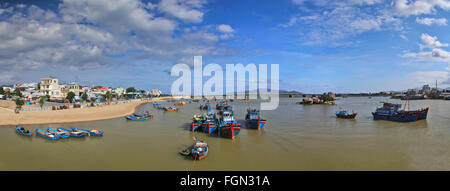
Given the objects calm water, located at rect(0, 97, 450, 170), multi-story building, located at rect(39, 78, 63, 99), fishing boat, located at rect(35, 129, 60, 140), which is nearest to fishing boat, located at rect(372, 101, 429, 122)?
calm water, located at rect(0, 97, 450, 170)

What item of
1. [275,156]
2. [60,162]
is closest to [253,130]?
[275,156]

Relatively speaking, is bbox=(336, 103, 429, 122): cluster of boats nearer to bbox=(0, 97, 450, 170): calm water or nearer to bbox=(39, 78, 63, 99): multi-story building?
bbox=(0, 97, 450, 170): calm water

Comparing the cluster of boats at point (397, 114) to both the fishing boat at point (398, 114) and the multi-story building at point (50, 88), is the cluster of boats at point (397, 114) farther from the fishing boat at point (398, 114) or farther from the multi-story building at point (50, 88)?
the multi-story building at point (50, 88)

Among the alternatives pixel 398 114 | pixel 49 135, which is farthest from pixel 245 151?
pixel 398 114

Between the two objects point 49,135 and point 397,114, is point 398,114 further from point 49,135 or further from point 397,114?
point 49,135

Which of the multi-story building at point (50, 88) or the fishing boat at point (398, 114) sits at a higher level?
the multi-story building at point (50, 88)

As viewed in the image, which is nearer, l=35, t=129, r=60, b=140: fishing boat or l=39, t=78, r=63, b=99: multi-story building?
l=35, t=129, r=60, b=140: fishing boat

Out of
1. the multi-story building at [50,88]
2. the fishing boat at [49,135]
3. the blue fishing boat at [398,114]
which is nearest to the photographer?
the fishing boat at [49,135]

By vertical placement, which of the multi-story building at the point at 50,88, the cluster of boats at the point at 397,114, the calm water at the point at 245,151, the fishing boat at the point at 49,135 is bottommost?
the calm water at the point at 245,151

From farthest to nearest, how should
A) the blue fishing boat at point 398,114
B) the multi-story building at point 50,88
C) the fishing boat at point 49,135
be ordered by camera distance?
the multi-story building at point 50,88 < the blue fishing boat at point 398,114 < the fishing boat at point 49,135

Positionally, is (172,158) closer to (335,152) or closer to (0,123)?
(335,152)

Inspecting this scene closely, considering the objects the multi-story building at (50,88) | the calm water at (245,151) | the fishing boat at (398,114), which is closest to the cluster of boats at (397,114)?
the fishing boat at (398,114)

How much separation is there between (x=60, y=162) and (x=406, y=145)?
26.4m
